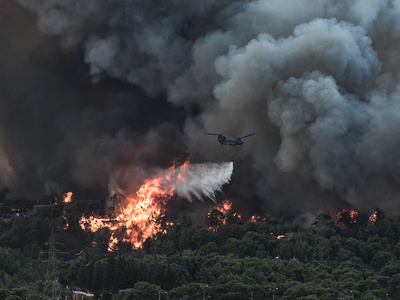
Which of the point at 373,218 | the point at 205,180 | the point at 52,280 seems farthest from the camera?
the point at 205,180

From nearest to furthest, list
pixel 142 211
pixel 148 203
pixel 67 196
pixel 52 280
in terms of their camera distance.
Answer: pixel 52 280, pixel 142 211, pixel 148 203, pixel 67 196

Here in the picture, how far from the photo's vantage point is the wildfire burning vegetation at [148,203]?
98.5 m

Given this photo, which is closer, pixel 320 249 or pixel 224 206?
pixel 320 249

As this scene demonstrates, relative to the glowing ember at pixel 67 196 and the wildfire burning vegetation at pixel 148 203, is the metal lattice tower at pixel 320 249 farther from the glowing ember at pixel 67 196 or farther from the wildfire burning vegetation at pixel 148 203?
the glowing ember at pixel 67 196

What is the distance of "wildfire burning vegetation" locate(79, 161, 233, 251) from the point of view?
9850 centimetres

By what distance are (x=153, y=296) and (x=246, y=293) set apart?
8.26 meters

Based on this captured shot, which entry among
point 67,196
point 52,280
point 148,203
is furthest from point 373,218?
point 67,196

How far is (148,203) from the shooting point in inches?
3939

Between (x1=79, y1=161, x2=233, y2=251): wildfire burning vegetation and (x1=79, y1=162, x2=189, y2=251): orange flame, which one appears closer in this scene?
(x1=79, y1=162, x2=189, y2=251): orange flame

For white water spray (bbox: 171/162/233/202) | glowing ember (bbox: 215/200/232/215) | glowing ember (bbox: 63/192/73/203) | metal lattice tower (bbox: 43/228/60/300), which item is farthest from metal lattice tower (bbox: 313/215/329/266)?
glowing ember (bbox: 63/192/73/203)

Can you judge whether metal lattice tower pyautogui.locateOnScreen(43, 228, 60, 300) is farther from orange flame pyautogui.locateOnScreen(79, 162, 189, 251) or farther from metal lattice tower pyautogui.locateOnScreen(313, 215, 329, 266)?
metal lattice tower pyautogui.locateOnScreen(313, 215, 329, 266)

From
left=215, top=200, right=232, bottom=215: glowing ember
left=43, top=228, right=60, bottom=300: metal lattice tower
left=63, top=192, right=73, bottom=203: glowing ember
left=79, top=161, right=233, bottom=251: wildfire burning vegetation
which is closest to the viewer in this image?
left=43, top=228, right=60, bottom=300: metal lattice tower

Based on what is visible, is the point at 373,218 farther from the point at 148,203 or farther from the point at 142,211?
the point at 142,211

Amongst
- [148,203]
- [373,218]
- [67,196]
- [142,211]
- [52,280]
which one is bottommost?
[52,280]
